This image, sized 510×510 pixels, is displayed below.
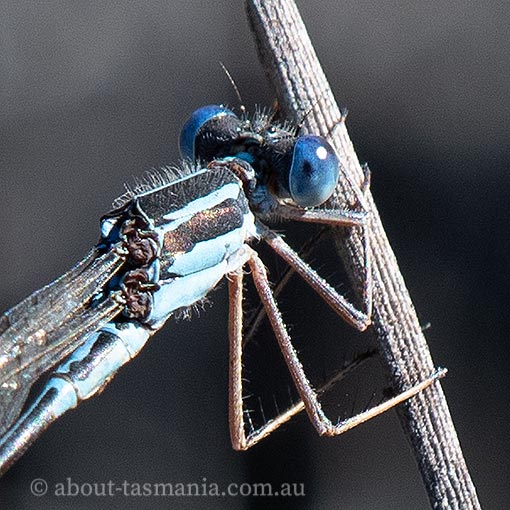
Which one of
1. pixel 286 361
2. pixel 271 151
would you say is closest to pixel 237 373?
pixel 286 361

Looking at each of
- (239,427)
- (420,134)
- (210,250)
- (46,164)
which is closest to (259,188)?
(210,250)

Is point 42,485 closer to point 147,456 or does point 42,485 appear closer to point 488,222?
point 147,456

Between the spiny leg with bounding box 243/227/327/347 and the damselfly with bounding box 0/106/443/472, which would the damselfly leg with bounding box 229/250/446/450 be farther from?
the spiny leg with bounding box 243/227/327/347

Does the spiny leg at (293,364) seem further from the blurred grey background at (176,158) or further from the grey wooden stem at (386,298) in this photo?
the blurred grey background at (176,158)

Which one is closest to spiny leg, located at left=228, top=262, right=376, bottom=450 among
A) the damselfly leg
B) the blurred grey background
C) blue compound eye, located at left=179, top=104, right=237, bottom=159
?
the damselfly leg

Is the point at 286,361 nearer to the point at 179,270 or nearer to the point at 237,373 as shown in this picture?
the point at 237,373

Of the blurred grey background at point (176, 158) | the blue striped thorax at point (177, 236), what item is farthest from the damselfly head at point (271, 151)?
the blurred grey background at point (176, 158)
